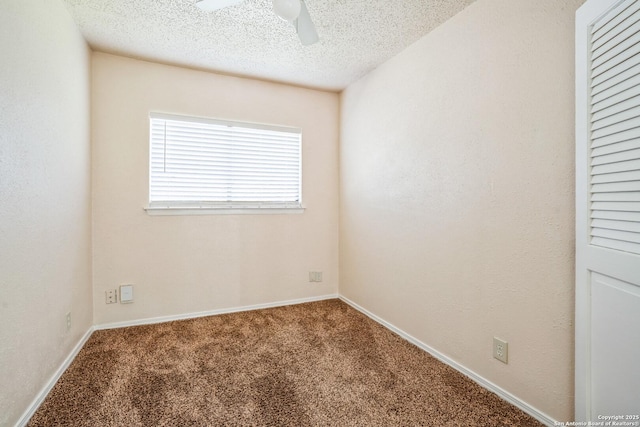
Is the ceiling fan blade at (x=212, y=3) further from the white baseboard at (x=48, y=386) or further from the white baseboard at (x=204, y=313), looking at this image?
the white baseboard at (x=204, y=313)

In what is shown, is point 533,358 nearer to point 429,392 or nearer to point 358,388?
point 429,392

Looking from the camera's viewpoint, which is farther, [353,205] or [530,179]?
[353,205]

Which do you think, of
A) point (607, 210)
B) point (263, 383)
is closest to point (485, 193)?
point (607, 210)

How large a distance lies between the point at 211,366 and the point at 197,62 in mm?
2526

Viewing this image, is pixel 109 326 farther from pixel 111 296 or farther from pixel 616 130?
pixel 616 130

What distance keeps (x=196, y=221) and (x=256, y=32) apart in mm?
1735

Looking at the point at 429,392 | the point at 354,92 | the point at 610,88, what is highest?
the point at 354,92

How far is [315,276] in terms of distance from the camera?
3396 millimetres

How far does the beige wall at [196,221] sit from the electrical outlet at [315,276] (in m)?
0.05

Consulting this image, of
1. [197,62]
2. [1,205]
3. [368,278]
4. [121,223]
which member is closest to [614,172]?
[368,278]

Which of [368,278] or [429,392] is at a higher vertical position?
[368,278]

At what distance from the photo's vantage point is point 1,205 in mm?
1321

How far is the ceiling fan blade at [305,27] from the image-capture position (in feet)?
5.20

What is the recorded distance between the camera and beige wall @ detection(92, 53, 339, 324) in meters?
2.61
